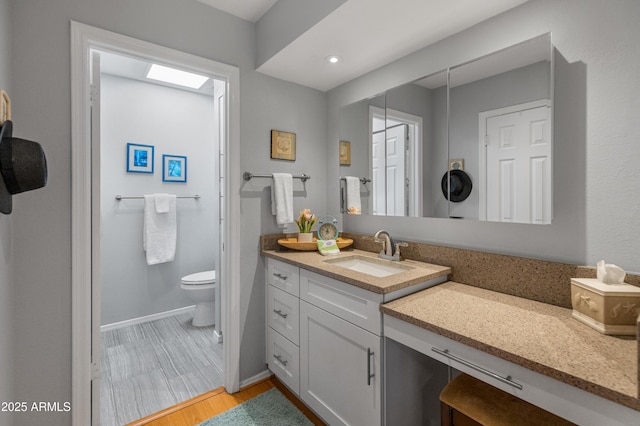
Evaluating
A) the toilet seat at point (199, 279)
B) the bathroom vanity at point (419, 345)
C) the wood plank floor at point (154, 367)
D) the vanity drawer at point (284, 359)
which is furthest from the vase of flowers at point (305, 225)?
the toilet seat at point (199, 279)

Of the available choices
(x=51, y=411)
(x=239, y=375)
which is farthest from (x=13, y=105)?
(x=239, y=375)

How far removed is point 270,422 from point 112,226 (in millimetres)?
2403

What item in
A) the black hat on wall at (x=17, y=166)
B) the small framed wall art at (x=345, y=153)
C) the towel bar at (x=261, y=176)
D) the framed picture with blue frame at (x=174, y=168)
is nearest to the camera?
the black hat on wall at (x=17, y=166)

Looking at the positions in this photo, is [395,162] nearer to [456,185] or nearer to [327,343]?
[456,185]

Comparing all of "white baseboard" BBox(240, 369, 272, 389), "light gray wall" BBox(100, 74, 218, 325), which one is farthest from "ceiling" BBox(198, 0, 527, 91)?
"white baseboard" BBox(240, 369, 272, 389)

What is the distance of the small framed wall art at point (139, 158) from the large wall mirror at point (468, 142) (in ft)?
7.45

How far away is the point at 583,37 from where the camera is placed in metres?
1.20

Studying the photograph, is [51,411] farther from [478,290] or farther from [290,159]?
[478,290]

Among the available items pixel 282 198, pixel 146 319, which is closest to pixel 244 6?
pixel 282 198

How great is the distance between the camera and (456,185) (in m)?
1.62

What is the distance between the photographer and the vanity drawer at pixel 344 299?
132 centimetres

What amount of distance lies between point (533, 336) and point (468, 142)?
97 cm

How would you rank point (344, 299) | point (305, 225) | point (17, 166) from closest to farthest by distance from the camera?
point (17, 166)
point (344, 299)
point (305, 225)

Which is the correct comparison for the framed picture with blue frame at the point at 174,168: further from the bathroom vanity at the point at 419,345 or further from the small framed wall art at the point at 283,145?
the bathroom vanity at the point at 419,345
